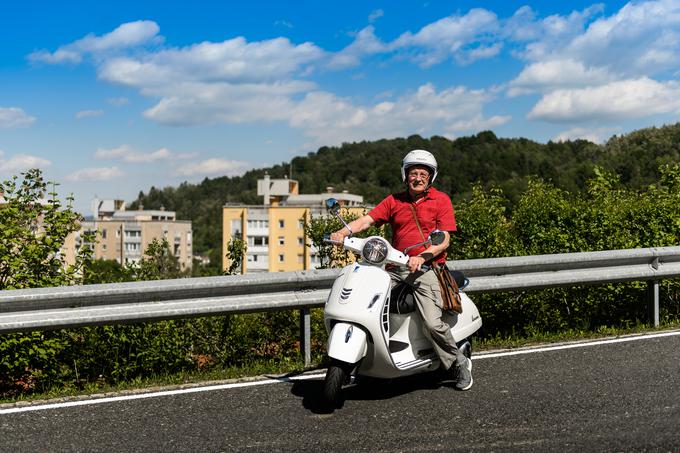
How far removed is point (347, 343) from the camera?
521cm

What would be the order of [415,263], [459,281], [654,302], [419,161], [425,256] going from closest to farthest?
[415,263], [425,256], [419,161], [459,281], [654,302]

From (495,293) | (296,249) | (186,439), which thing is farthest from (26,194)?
(296,249)

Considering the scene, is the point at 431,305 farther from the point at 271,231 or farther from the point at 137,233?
the point at 137,233

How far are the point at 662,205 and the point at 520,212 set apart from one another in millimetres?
1675

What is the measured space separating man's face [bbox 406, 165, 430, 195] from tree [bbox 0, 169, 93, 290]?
3195 millimetres

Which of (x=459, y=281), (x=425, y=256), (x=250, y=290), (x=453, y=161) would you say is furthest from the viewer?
(x=453, y=161)

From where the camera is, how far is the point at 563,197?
9.23 meters

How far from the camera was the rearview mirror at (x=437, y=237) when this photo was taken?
532 centimetres

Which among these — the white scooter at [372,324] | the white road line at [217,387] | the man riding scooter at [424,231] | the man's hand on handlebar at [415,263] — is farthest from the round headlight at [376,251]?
the white road line at [217,387]

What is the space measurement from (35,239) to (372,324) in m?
3.51

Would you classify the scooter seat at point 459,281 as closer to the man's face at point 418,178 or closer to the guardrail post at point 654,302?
the man's face at point 418,178

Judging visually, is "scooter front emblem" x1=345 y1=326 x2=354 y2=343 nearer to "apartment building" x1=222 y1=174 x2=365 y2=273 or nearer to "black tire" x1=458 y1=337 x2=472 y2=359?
"black tire" x1=458 y1=337 x2=472 y2=359

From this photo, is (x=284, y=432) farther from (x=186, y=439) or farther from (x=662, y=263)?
(x=662, y=263)

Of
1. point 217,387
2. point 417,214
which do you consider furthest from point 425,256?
point 217,387
